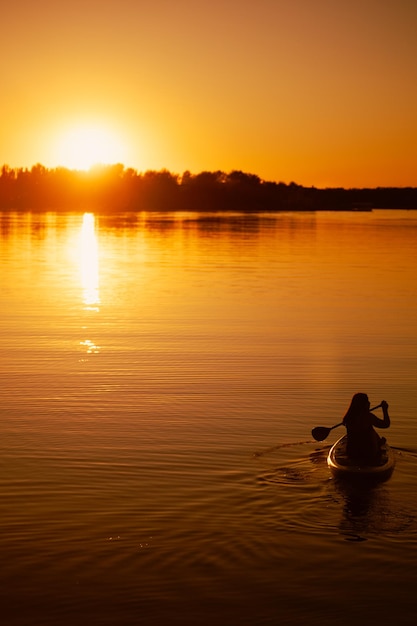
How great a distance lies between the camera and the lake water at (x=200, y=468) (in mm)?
10086

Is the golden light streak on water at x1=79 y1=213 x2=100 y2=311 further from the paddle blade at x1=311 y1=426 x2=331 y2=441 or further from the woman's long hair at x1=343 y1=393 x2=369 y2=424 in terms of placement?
the woman's long hair at x1=343 y1=393 x2=369 y2=424

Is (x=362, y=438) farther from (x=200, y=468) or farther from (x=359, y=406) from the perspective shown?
(x=200, y=468)

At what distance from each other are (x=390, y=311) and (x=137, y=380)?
49.4 ft

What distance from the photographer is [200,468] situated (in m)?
14.5

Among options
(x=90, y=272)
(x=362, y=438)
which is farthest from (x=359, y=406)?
(x=90, y=272)

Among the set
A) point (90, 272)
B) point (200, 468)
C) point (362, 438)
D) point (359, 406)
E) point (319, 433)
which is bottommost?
point (90, 272)

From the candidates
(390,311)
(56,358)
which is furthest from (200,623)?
(390,311)

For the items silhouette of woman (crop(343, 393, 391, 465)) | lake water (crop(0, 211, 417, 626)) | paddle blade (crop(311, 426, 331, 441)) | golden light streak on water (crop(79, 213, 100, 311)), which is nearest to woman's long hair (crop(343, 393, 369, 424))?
silhouette of woman (crop(343, 393, 391, 465))

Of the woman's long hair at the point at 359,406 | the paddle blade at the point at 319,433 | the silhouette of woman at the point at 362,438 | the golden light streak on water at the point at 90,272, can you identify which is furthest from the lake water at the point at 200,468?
the golden light streak on water at the point at 90,272

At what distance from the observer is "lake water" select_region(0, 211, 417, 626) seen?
10086 mm

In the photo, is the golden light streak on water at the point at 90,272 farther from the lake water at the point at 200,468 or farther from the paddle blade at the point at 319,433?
the paddle blade at the point at 319,433

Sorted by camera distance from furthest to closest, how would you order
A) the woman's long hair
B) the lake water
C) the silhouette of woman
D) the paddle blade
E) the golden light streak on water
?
the golden light streak on water < the paddle blade < the woman's long hair < the silhouette of woman < the lake water

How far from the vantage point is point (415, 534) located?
1168 cm

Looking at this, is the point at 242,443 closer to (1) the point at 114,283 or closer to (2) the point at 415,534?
(2) the point at 415,534
